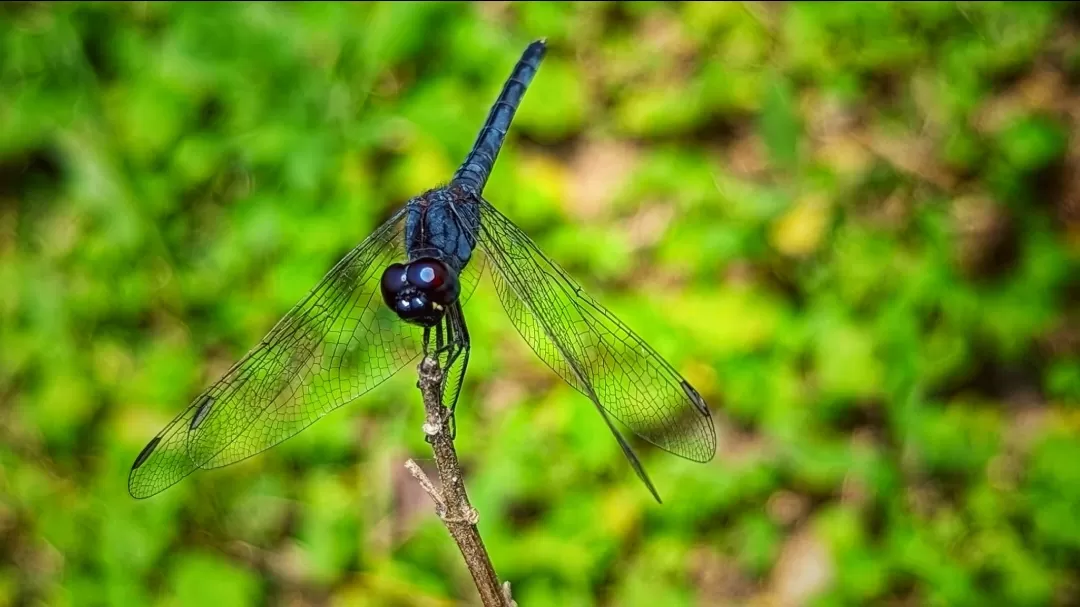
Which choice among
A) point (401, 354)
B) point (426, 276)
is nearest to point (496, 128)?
point (401, 354)

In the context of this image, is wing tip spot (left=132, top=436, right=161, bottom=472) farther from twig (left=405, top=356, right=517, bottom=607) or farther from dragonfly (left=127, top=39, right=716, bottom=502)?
twig (left=405, top=356, right=517, bottom=607)

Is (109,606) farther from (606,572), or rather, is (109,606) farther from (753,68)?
(753,68)

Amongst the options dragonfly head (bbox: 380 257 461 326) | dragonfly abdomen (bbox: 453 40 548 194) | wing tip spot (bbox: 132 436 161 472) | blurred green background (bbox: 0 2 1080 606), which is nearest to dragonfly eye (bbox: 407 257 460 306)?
dragonfly head (bbox: 380 257 461 326)

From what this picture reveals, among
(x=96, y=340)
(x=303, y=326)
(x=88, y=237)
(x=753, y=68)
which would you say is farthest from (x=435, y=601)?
(x=753, y=68)

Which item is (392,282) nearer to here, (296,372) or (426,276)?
(426,276)

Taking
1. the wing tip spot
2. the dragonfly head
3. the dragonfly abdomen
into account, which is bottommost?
the dragonfly head

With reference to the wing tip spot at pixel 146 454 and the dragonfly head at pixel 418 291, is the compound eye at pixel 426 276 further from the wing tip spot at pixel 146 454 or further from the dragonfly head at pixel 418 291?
the wing tip spot at pixel 146 454

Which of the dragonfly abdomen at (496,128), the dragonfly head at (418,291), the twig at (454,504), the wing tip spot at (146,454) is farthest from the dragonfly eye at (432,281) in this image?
the wing tip spot at (146,454)
